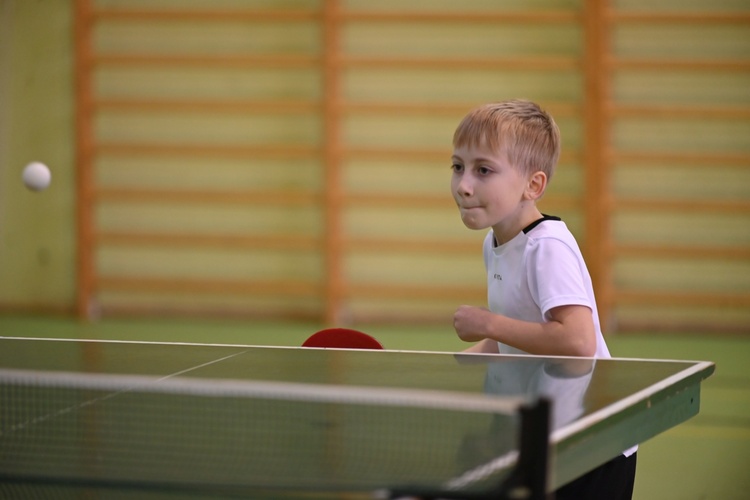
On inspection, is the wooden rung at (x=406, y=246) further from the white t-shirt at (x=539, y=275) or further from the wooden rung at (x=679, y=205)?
the white t-shirt at (x=539, y=275)

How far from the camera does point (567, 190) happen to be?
768 cm

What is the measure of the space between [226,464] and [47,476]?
0.83ft

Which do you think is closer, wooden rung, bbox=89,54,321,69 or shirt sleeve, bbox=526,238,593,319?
shirt sleeve, bbox=526,238,593,319

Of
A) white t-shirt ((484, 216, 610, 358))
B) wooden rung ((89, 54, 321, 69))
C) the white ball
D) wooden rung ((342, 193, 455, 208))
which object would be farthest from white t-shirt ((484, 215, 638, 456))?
wooden rung ((89, 54, 321, 69))

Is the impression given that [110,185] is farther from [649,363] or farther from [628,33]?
[649,363]

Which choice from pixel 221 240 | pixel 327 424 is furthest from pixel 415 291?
pixel 327 424

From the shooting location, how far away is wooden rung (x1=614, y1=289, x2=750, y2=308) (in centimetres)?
741

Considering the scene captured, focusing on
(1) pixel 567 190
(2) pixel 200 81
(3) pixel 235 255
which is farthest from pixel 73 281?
(1) pixel 567 190

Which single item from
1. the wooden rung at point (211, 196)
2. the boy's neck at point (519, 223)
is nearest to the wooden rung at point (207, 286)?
the wooden rung at point (211, 196)

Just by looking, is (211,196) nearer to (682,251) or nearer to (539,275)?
(682,251)

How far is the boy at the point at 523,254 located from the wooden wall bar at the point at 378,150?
488cm

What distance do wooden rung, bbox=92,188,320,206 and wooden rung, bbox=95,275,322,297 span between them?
60 cm

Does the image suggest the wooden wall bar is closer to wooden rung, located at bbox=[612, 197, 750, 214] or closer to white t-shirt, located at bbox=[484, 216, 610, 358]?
wooden rung, located at bbox=[612, 197, 750, 214]

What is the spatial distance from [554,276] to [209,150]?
18.8 feet
